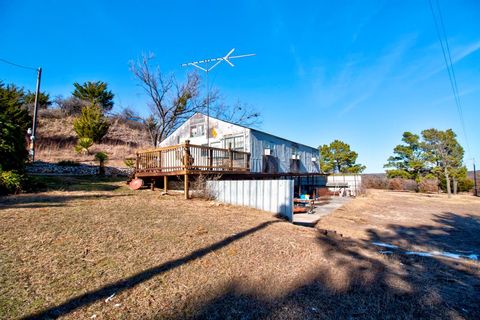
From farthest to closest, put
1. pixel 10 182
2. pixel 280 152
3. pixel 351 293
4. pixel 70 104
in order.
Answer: pixel 70 104
pixel 280 152
pixel 10 182
pixel 351 293

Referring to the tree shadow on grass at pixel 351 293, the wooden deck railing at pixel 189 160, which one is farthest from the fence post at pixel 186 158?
the tree shadow on grass at pixel 351 293

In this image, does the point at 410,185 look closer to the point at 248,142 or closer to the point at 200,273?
the point at 248,142

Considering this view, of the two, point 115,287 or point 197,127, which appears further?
point 197,127

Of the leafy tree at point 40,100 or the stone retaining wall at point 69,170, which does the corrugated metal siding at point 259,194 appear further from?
the leafy tree at point 40,100

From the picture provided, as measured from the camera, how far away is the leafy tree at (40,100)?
23.5 metres

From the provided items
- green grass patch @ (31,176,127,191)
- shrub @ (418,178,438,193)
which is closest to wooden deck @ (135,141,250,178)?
green grass patch @ (31,176,127,191)

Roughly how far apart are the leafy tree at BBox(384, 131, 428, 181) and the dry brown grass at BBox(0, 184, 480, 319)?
2714 cm

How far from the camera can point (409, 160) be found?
91.8 ft

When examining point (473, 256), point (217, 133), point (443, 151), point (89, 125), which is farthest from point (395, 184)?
point (89, 125)

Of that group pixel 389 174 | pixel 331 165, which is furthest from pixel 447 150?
pixel 331 165

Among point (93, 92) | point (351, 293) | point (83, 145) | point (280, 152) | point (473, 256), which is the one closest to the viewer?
point (351, 293)

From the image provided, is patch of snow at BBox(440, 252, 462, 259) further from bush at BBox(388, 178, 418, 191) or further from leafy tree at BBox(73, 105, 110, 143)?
bush at BBox(388, 178, 418, 191)

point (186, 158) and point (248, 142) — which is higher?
point (248, 142)

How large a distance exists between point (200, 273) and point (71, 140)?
25014mm
